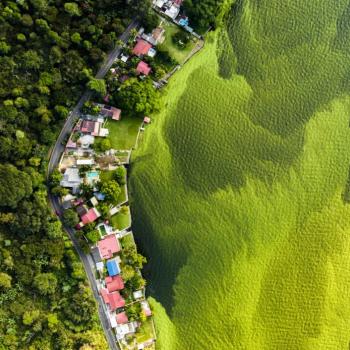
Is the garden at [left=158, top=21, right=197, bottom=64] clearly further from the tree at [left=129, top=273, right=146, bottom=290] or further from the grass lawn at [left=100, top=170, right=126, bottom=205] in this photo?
the tree at [left=129, top=273, right=146, bottom=290]

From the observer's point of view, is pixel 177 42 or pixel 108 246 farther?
pixel 177 42

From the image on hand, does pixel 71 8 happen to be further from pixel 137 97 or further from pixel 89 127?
pixel 89 127

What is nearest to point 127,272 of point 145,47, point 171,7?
point 145,47

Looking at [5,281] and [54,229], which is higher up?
[54,229]

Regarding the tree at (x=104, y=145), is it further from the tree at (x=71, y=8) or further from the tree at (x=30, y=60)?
the tree at (x=71, y=8)

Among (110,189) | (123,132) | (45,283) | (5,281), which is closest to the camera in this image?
(5,281)

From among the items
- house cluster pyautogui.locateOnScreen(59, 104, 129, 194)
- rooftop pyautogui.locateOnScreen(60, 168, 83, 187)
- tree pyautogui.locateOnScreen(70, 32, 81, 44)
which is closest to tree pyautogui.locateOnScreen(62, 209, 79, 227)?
house cluster pyautogui.locateOnScreen(59, 104, 129, 194)

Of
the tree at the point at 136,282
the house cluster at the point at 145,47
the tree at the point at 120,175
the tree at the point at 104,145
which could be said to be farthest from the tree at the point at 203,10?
the tree at the point at 136,282

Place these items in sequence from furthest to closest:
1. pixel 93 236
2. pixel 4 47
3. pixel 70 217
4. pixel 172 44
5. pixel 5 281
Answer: pixel 172 44 → pixel 93 236 → pixel 70 217 → pixel 4 47 → pixel 5 281
